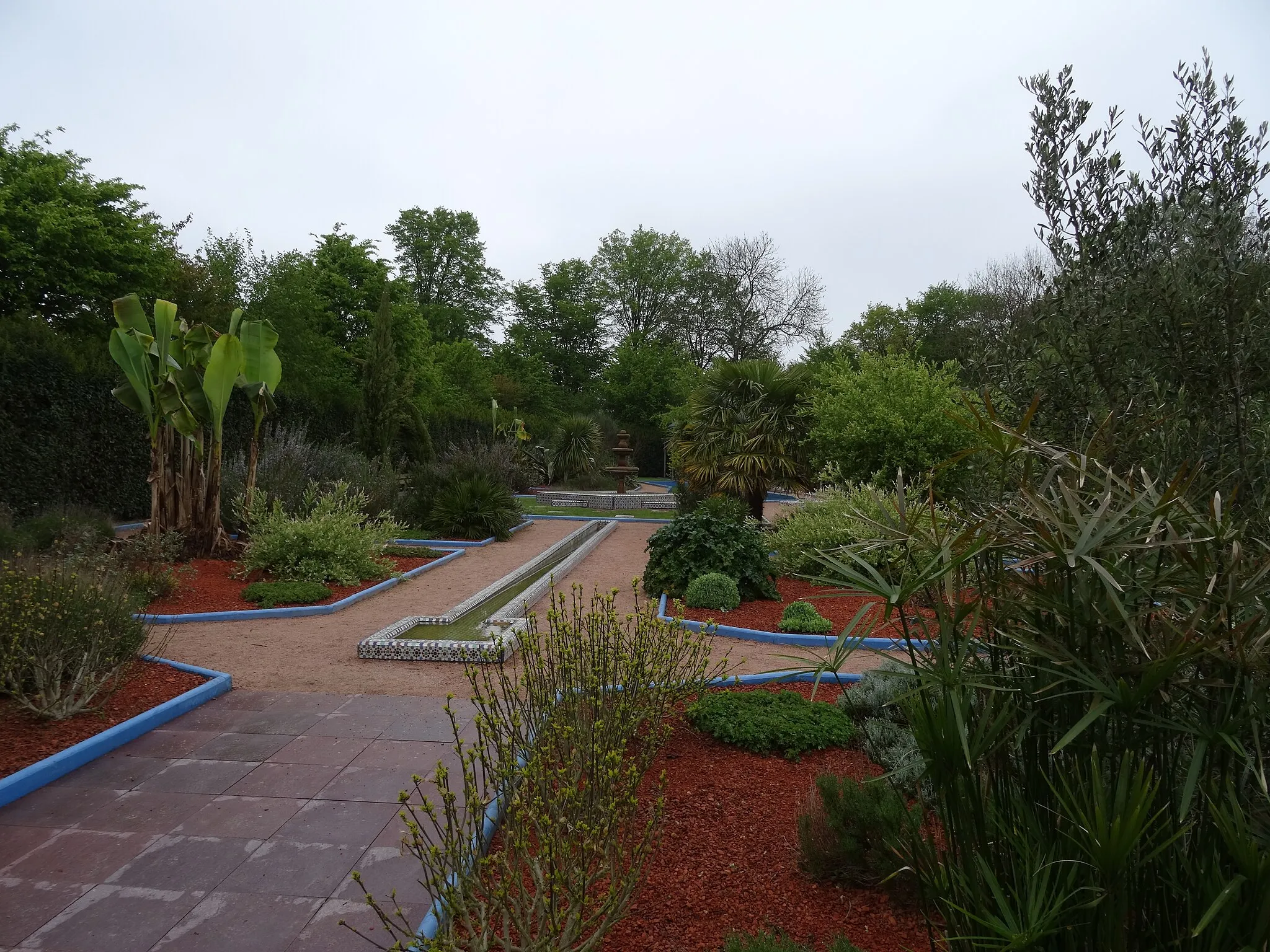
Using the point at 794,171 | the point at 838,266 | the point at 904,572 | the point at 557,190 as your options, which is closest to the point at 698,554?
the point at 904,572

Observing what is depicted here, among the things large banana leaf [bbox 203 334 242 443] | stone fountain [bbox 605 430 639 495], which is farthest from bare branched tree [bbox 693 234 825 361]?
large banana leaf [bbox 203 334 242 443]

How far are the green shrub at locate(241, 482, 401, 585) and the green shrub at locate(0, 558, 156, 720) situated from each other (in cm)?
374

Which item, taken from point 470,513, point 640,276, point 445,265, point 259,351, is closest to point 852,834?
point 259,351

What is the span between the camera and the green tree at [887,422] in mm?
11071

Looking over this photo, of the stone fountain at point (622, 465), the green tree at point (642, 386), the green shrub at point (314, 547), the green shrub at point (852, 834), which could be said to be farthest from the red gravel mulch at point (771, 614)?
the green tree at point (642, 386)

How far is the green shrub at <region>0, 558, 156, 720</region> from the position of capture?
14.3ft

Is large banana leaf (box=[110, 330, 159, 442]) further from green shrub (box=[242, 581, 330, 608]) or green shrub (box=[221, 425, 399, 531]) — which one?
green shrub (box=[242, 581, 330, 608])

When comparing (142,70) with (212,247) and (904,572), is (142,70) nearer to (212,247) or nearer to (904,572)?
(904,572)

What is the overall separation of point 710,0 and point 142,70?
6260mm

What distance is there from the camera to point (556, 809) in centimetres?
212

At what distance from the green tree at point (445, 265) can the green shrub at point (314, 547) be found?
29046mm

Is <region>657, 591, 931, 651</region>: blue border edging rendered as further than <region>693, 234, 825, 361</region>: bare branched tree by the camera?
No

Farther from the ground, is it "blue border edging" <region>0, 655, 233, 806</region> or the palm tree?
the palm tree

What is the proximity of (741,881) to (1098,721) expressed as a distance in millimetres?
1566
